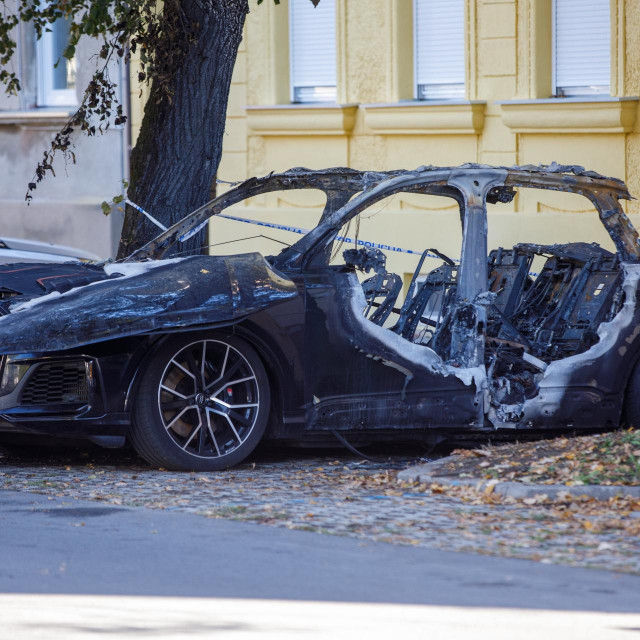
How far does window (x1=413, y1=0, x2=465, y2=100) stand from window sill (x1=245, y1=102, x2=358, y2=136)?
88 cm

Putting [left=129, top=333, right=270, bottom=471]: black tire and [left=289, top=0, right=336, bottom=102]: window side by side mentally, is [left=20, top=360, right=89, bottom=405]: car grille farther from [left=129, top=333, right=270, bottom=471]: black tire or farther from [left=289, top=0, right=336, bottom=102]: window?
[left=289, top=0, right=336, bottom=102]: window

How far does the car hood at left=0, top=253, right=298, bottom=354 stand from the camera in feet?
25.7

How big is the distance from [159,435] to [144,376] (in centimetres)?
33

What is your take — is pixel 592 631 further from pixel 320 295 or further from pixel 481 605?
pixel 320 295

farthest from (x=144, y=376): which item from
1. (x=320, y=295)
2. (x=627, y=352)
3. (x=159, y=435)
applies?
(x=627, y=352)

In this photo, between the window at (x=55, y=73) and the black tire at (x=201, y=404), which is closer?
the black tire at (x=201, y=404)

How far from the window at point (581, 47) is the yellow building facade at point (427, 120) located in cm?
10

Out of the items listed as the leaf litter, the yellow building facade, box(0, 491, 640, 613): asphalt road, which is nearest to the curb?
the leaf litter

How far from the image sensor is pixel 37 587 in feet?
18.1

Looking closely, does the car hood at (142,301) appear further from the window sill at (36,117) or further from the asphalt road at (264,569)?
the window sill at (36,117)

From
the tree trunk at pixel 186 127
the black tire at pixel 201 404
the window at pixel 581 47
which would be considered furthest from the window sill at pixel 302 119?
the black tire at pixel 201 404

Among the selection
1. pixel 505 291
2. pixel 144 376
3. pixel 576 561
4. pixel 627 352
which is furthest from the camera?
pixel 505 291

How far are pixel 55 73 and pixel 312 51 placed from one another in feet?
16.6

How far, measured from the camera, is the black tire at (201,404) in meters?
8.15
